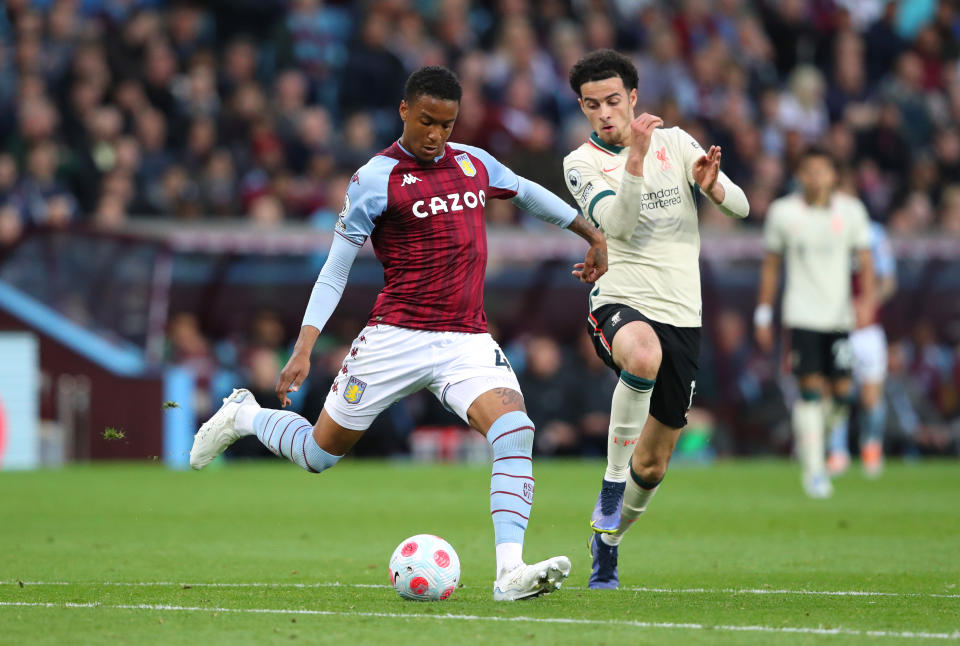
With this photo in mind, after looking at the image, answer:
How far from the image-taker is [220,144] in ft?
60.0

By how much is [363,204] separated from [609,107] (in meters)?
1.62

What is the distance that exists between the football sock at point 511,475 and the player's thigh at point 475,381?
0.07 metres

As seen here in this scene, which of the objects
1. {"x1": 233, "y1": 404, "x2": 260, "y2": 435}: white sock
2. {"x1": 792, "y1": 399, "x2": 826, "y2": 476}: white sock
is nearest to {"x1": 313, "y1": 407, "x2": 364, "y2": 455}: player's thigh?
{"x1": 233, "y1": 404, "x2": 260, "y2": 435}: white sock

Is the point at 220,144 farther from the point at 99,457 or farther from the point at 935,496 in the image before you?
the point at 935,496

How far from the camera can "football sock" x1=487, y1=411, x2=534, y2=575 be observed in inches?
262

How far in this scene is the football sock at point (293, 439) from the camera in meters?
7.24

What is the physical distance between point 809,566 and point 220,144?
11.7 metres

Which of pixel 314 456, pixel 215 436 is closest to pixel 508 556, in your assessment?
pixel 314 456

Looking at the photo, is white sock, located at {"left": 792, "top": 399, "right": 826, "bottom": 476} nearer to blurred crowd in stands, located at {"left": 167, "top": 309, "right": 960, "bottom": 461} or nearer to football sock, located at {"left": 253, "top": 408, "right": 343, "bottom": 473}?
blurred crowd in stands, located at {"left": 167, "top": 309, "right": 960, "bottom": 461}

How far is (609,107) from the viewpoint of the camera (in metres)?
7.74

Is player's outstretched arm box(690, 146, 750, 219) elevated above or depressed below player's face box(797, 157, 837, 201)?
below

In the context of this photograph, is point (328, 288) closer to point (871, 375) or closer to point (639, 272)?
point (639, 272)

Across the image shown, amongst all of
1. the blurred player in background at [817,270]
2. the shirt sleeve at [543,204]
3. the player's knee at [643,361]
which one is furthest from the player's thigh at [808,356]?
the shirt sleeve at [543,204]

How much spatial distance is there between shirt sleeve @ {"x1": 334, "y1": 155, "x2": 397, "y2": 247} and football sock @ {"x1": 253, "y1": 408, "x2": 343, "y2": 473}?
3.45 ft
